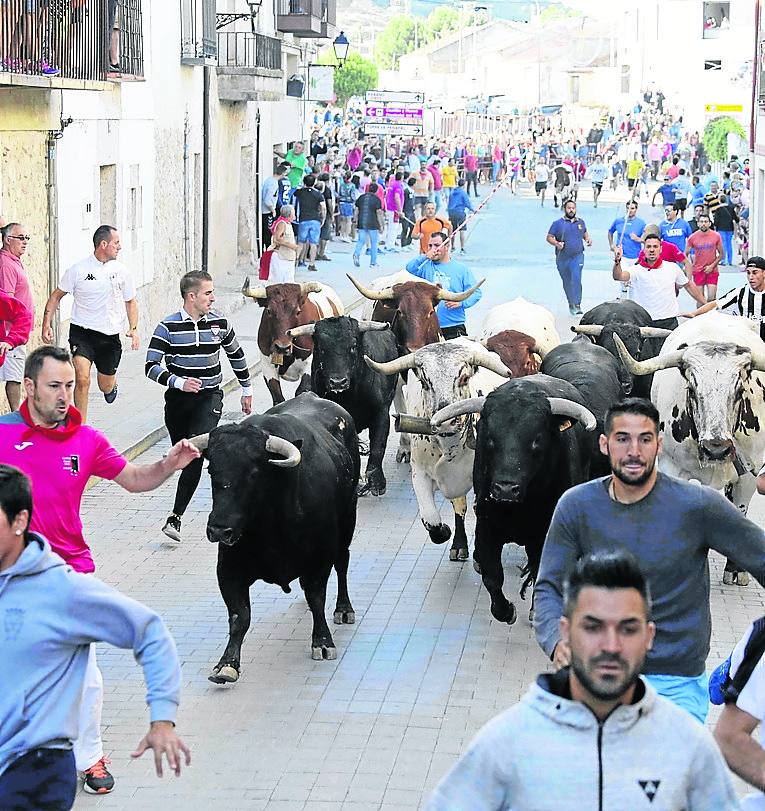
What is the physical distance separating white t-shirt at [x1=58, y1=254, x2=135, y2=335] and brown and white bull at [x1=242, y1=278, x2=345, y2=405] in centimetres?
154

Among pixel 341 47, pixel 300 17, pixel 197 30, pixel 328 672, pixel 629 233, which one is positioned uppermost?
pixel 300 17

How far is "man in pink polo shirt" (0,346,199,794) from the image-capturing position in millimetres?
6895

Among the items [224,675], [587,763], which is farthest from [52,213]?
[587,763]

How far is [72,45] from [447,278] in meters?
5.29

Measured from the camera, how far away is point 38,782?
201 inches

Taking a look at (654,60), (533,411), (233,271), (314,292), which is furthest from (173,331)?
(654,60)

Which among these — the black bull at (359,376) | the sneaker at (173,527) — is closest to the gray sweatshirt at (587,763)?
the sneaker at (173,527)

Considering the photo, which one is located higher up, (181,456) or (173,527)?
(181,456)

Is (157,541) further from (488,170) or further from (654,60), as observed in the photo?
(654,60)

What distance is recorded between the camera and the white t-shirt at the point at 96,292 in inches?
561

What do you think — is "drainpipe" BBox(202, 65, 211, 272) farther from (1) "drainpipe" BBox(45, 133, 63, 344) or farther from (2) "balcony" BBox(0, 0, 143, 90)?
(1) "drainpipe" BBox(45, 133, 63, 344)

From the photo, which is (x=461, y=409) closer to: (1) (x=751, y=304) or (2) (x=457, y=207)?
(1) (x=751, y=304)

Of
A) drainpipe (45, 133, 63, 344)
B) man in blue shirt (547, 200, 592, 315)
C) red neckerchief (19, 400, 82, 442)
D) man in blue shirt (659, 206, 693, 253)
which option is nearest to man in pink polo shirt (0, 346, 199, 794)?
red neckerchief (19, 400, 82, 442)

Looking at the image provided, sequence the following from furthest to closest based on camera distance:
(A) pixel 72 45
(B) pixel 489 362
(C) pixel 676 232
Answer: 1. (C) pixel 676 232
2. (A) pixel 72 45
3. (B) pixel 489 362
